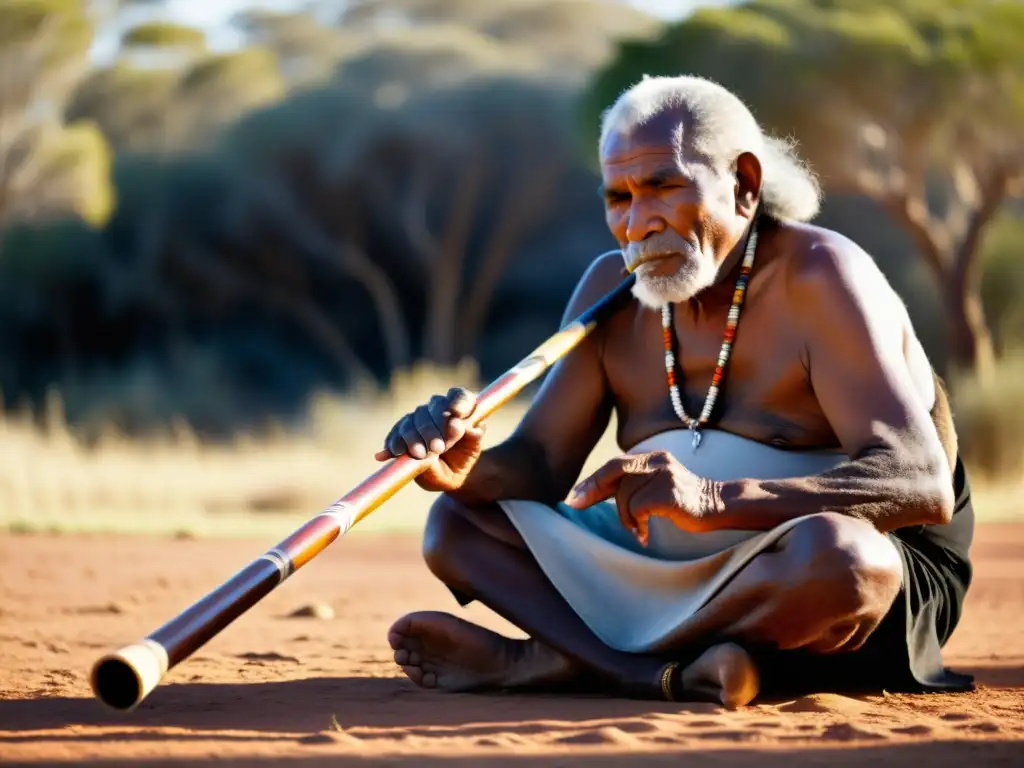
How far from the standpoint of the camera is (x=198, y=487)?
11.8 meters

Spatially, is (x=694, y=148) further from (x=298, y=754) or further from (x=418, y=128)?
(x=418, y=128)

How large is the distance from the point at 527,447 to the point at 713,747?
1.28 meters

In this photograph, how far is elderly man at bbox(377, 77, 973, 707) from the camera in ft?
11.6

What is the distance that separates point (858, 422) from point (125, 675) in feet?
5.59

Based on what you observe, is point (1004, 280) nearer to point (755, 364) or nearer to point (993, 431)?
point (993, 431)

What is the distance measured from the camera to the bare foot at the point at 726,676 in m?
3.52

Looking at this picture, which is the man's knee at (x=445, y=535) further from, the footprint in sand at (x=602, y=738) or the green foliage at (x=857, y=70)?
the green foliage at (x=857, y=70)

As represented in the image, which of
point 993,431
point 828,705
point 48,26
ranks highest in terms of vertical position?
point 48,26

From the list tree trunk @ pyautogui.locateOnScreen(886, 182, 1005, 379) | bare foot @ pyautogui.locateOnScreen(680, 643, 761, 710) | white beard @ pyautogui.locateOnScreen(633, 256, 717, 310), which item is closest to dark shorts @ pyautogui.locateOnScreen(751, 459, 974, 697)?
bare foot @ pyautogui.locateOnScreen(680, 643, 761, 710)

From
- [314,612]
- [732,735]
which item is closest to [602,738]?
[732,735]

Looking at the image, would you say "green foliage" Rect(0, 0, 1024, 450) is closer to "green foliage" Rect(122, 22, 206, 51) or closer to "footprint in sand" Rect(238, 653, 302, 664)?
"green foliage" Rect(122, 22, 206, 51)

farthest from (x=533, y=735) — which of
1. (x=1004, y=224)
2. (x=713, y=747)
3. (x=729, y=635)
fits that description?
(x=1004, y=224)

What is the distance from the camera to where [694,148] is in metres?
3.91

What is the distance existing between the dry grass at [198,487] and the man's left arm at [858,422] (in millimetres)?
5999
